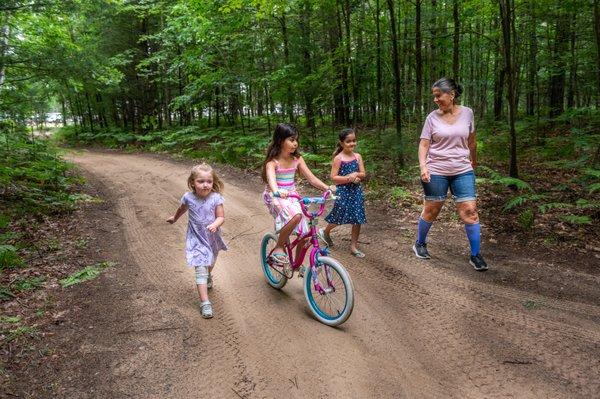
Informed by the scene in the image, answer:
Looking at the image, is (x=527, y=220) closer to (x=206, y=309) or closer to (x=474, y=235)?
(x=474, y=235)

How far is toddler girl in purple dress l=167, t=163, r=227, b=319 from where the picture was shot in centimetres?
446

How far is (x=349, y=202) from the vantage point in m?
5.93

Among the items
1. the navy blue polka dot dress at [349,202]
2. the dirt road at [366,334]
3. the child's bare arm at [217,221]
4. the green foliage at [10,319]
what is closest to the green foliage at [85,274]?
the dirt road at [366,334]

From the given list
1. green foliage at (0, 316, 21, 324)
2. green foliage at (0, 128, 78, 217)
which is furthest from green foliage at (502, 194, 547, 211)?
green foliage at (0, 128, 78, 217)

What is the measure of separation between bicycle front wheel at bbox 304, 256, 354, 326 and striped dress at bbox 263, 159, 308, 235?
0.53m

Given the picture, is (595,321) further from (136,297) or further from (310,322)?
(136,297)

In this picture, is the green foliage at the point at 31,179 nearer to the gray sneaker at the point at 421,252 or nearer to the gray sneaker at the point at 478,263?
the gray sneaker at the point at 421,252

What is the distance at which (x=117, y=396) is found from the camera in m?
3.20

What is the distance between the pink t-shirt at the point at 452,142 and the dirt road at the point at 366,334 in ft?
4.49

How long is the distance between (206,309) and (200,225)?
938 mm

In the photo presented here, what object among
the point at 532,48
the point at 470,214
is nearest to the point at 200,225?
the point at 470,214

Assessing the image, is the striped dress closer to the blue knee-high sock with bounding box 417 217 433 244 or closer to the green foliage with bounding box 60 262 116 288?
the blue knee-high sock with bounding box 417 217 433 244

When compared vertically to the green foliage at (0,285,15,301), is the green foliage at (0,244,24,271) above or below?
above

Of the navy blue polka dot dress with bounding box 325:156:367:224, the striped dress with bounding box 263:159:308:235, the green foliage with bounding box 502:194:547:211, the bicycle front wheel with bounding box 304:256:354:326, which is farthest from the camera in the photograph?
the green foliage with bounding box 502:194:547:211
